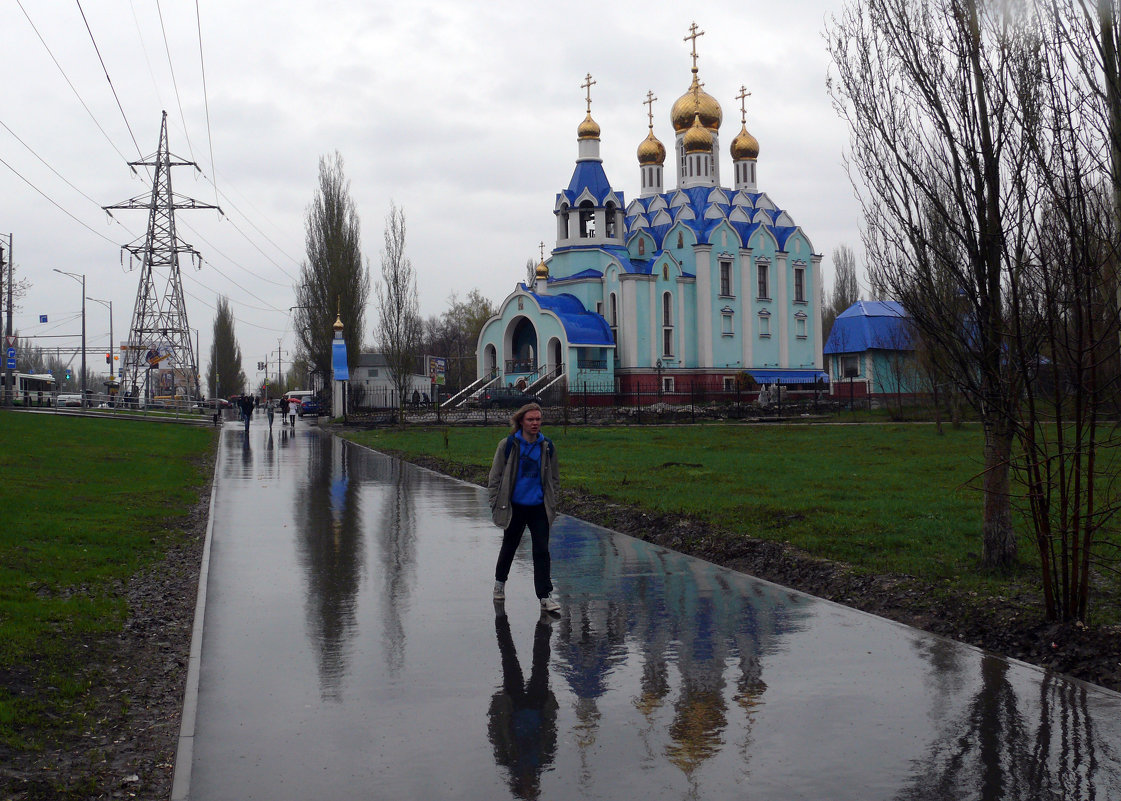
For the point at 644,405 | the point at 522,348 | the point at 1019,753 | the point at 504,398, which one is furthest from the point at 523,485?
the point at 522,348

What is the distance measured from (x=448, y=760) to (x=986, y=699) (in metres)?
2.95

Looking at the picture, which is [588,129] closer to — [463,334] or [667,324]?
[667,324]

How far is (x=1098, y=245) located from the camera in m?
6.77

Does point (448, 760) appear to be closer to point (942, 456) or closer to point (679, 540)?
point (679, 540)

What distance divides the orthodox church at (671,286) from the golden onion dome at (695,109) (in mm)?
81

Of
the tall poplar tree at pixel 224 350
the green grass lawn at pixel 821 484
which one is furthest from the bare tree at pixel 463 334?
the green grass lawn at pixel 821 484

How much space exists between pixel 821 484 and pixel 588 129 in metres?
46.8

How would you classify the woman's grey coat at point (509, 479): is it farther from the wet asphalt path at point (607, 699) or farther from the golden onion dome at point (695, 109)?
the golden onion dome at point (695, 109)

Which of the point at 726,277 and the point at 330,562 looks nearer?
the point at 330,562

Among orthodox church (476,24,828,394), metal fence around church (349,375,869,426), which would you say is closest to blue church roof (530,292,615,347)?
orthodox church (476,24,828,394)

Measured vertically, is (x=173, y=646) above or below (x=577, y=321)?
below

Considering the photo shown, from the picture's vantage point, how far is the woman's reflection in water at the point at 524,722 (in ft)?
16.1

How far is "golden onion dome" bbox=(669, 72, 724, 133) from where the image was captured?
61562mm

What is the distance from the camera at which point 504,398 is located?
50156 millimetres
